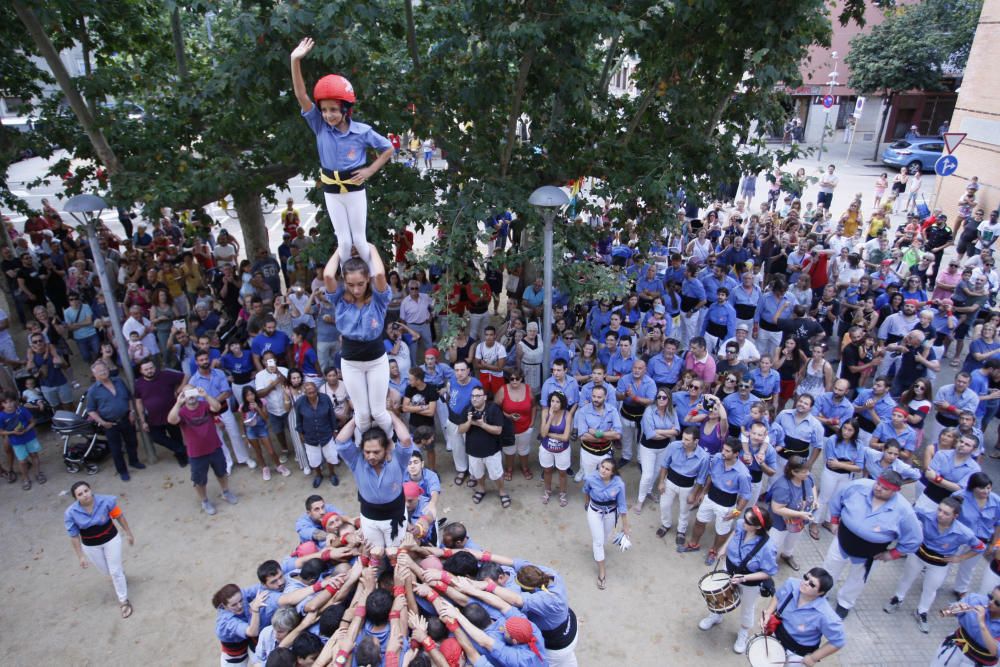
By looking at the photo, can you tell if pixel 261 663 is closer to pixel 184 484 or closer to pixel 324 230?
pixel 184 484

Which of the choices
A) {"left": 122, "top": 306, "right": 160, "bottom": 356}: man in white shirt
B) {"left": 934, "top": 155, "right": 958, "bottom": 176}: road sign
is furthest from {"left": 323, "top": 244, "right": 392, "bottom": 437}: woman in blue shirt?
{"left": 934, "top": 155, "right": 958, "bottom": 176}: road sign

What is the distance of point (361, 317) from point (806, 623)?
13.9 feet

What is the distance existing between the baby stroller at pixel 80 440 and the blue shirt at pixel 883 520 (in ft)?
30.2

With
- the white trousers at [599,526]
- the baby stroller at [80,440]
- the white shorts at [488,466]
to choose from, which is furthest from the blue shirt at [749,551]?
the baby stroller at [80,440]

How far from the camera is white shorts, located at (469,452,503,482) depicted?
8234mm

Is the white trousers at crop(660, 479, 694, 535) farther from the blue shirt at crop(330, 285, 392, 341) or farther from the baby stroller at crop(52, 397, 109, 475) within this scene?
the baby stroller at crop(52, 397, 109, 475)

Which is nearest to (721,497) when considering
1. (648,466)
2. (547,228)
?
(648,466)

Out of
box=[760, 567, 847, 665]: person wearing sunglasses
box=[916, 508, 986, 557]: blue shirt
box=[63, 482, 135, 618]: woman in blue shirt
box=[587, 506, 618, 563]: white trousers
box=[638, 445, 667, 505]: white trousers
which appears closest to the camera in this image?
box=[760, 567, 847, 665]: person wearing sunglasses

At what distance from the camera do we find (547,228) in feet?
27.7

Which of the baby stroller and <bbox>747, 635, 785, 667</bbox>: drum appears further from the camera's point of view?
the baby stroller

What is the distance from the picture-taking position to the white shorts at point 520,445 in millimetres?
8656

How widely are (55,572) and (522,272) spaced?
8077 mm

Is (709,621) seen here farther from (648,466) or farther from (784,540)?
(648,466)

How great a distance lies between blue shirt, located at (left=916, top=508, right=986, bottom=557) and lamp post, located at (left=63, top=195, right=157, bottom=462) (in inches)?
377
